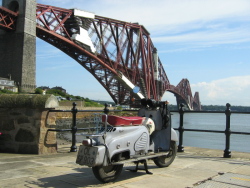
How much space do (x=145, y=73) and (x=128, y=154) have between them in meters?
50.5

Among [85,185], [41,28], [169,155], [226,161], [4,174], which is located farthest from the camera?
[41,28]

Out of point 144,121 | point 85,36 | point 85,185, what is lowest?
point 85,185

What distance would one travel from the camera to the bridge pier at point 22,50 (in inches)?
1310

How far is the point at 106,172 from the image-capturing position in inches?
142

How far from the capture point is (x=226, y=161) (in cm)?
532

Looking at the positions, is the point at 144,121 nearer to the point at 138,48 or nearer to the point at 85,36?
the point at 85,36

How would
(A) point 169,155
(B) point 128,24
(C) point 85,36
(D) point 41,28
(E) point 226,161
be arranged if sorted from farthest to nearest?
(B) point 128,24, (C) point 85,36, (D) point 41,28, (E) point 226,161, (A) point 169,155

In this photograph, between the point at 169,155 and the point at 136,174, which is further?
the point at 169,155

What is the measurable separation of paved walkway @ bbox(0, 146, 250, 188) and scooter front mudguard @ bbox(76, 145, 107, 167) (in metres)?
0.32

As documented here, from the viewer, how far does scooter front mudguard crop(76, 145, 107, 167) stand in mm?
3320

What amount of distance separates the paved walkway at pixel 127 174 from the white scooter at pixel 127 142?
21 cm

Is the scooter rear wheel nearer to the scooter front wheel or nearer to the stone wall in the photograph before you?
the scooter front wheel

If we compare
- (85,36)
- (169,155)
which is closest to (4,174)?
(169,155)

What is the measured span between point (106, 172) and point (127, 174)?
595 millimetres
